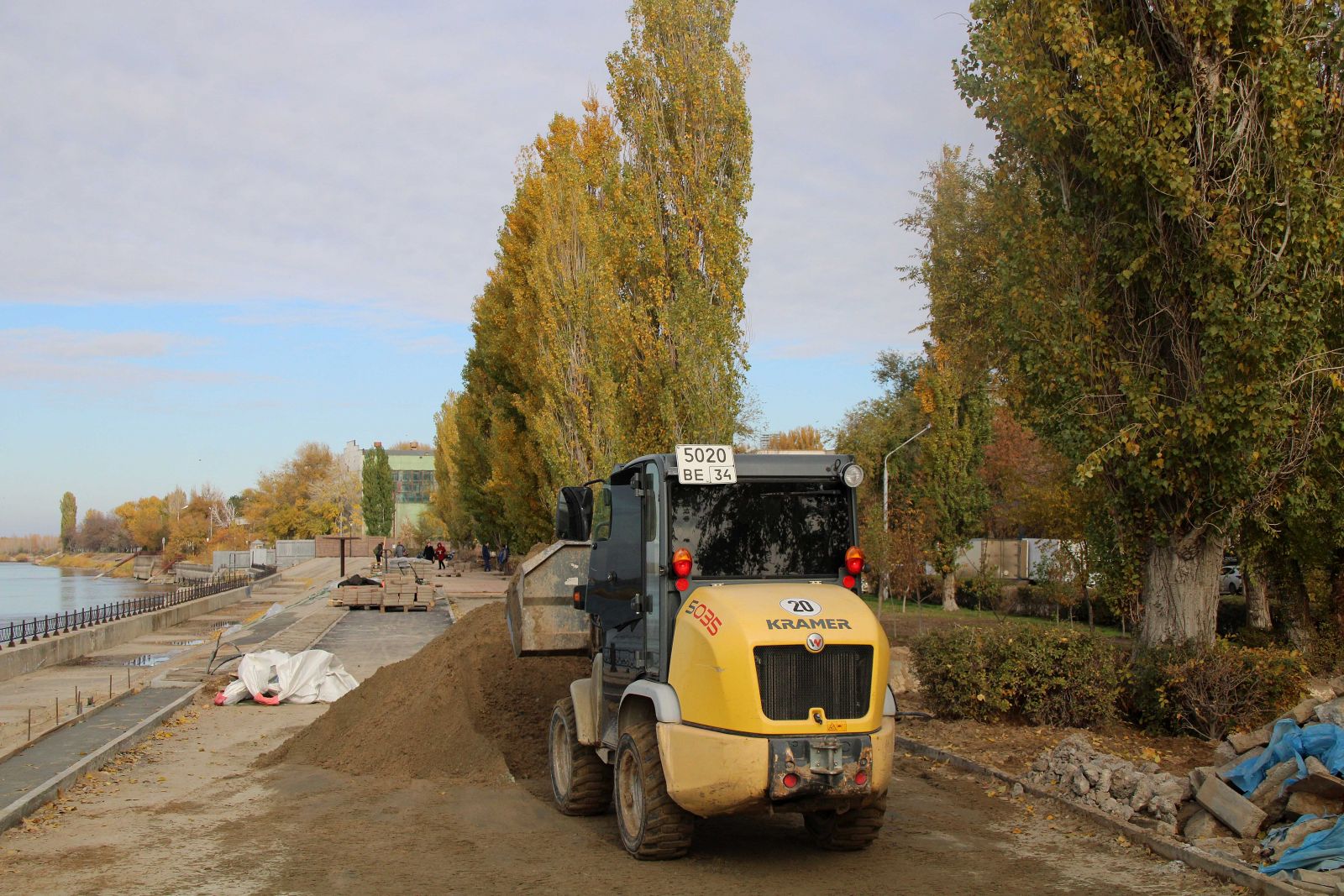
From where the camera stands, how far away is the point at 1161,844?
27.8 ft

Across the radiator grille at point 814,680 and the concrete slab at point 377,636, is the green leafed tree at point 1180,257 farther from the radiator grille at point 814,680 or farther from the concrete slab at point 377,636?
the concrete slab at point 377,636

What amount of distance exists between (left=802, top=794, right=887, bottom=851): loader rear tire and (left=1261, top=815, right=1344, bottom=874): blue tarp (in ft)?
8.67

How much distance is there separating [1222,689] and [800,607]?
6652mm

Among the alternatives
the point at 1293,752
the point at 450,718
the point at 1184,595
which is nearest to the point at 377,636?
the point at 450,718

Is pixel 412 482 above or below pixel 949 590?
above

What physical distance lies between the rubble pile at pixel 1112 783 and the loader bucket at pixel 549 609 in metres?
4.80

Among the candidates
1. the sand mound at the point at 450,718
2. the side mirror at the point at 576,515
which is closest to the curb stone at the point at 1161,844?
the sand mound at the point at 450,718

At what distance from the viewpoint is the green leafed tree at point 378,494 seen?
10550 cm

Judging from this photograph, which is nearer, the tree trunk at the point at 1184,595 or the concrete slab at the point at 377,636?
the tree trunk at the point at 1184,595

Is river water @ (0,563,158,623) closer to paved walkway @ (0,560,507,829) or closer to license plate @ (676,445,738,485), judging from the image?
paved walkway @ (0,560,507,829)

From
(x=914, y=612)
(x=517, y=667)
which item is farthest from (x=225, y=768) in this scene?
(x=914, y=612)

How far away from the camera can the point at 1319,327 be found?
43.8 feet

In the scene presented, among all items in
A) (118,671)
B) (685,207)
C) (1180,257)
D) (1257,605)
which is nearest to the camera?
(1180,257)

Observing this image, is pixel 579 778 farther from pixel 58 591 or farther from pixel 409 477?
pixel 409 477
